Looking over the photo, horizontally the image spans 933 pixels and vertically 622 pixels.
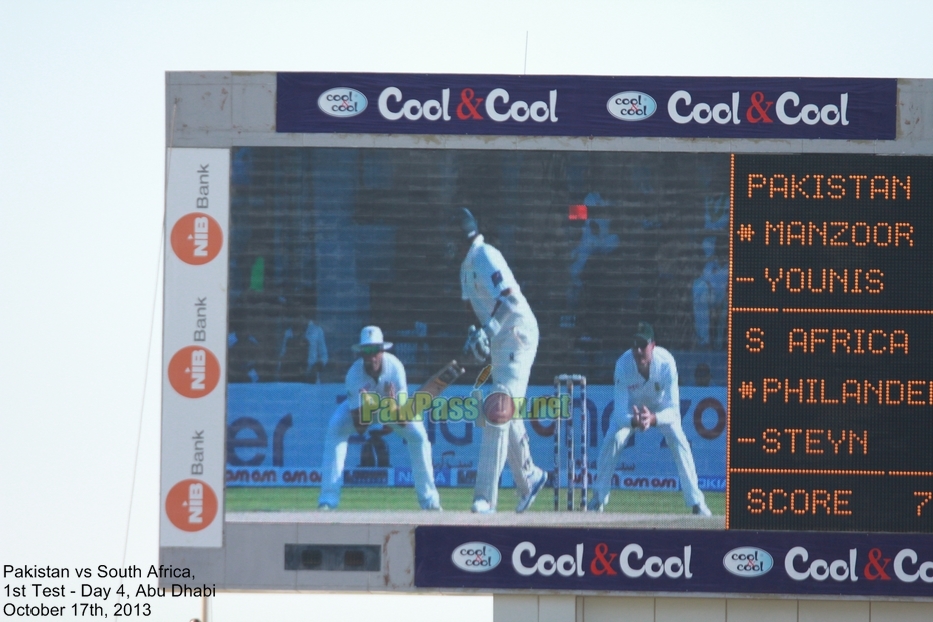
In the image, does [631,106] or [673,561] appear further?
[631,106]

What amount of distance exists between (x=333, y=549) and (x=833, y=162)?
533 cm

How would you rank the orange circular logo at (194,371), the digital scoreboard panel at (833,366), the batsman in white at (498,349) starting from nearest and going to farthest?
the digital scoreboard panel at (833,366) < the batsman in white at (498,349) < the orange circular logo at (194,371)

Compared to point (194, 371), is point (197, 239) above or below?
above

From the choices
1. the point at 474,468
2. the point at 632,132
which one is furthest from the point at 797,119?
the point at 474,468

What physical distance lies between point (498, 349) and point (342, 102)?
2527 millimetres

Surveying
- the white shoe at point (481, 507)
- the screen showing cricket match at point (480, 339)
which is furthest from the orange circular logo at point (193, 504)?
the white shoe at point (481, 507)

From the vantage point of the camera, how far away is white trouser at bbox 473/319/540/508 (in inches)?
578

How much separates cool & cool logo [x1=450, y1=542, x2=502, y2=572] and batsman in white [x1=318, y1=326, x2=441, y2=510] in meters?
0.43

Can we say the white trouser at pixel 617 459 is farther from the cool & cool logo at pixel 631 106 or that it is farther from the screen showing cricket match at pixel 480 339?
the cool & cool logo at pixel 631 106

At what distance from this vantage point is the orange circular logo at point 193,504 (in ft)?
48.4

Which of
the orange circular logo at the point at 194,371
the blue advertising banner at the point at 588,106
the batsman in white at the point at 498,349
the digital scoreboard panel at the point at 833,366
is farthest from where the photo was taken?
the blue advertising banner at the point at 588,106

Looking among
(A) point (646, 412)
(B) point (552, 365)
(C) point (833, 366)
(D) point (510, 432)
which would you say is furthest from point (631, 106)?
(D) point (510, 432)

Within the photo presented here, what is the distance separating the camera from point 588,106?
1509 cm

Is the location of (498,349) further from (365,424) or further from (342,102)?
(342,102)
